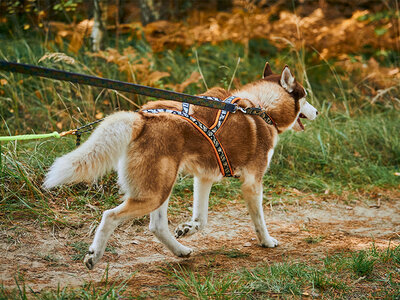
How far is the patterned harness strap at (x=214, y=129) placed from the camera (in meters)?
A: 3.14

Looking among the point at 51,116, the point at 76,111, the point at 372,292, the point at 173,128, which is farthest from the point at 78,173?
the point at 51,116

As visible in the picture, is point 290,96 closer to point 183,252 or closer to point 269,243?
point 269,243

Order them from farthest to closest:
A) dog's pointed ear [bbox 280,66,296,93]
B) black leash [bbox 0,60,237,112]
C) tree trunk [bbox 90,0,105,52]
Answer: tree trunk [bbox 90,0,105,52]
dog's pointed ear [bbox 280,66,296,93]
black leash [bbox 0,60,237,112]

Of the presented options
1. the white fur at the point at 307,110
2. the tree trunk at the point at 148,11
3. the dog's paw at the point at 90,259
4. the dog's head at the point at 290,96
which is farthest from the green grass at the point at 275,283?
the tree trunk at the point at 148,11

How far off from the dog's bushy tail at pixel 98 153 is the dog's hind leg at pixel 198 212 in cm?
100

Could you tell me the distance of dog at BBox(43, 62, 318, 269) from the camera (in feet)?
8.97

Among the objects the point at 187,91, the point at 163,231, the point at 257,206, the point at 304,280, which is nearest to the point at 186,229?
the point at 163,231

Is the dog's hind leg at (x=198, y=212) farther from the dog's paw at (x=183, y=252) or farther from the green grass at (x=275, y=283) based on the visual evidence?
the green grass at (x=275, y=283)

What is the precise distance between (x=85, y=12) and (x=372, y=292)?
7604 mm

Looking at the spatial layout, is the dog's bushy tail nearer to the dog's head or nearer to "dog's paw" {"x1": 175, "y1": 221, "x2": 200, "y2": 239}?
"dog's paw" {"x1": 175, "y1": 221, "x2": 200, "y2": 239}

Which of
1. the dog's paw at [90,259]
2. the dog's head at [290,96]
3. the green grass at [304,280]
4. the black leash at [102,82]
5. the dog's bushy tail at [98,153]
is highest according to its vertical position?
the black leash at [102,82]

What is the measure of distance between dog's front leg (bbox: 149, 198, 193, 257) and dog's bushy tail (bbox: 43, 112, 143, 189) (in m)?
0.66

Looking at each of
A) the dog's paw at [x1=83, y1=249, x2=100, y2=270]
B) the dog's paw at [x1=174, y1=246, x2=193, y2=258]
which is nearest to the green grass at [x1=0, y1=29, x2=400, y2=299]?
the dog's paw at [x1=83, y1=249, x2=100, y2=270]

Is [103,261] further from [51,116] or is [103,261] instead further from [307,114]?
[51,116]
